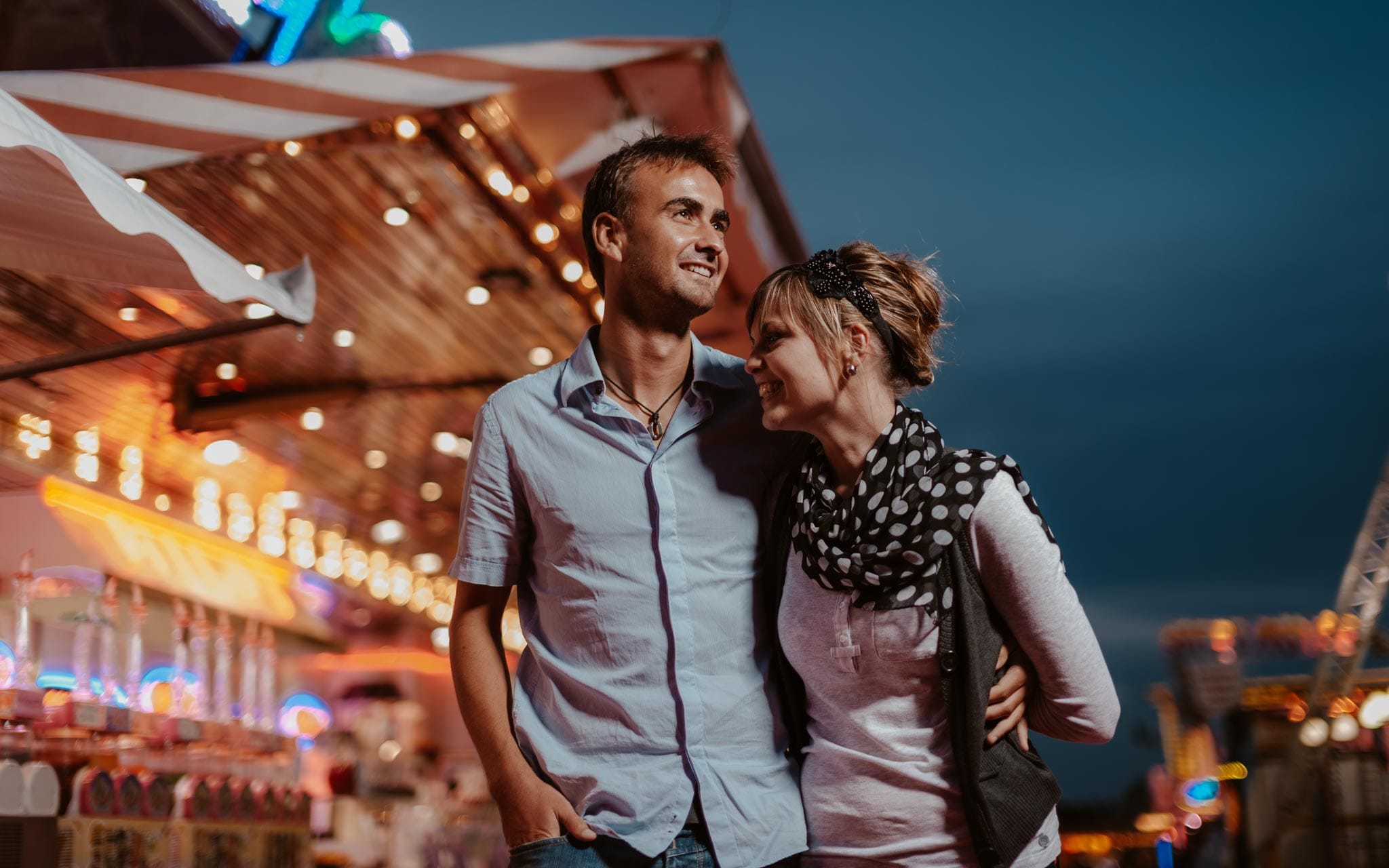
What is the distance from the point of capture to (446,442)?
882 centimetres

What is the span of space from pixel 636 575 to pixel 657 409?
1.22ft

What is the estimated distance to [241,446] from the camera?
7.91m

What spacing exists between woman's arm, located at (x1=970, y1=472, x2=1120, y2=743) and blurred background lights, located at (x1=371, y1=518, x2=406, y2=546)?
361 inches

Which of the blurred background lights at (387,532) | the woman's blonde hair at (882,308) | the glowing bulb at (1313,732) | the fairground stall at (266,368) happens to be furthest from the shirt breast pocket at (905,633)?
the glowing bulb at (1313,732)

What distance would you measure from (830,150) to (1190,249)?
24.8 metres

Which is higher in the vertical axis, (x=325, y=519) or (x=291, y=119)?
(x=291, y=119)

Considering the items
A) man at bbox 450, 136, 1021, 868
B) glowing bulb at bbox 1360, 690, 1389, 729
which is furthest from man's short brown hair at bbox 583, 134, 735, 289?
glowing bulb at bbox 1360, 690, 1389, 729

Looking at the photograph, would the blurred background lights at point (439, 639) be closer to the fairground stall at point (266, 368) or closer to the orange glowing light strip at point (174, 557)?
the fairground stall at point (266, 368)

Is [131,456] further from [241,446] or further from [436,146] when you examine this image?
[436,146]

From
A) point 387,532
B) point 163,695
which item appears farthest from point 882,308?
point 387,532

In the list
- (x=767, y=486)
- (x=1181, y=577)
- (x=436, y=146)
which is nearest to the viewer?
(x=767, y=486)

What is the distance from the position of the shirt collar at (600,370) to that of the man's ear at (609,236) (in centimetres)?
17

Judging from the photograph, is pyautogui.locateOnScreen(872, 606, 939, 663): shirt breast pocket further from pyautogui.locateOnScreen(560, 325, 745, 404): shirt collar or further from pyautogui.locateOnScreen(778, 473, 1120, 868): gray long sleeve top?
pyautogui.locateOnScreen(560, 325, 745, 404): shirt collar

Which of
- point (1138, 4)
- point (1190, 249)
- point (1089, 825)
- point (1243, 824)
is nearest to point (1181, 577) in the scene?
point (1190, 249)
